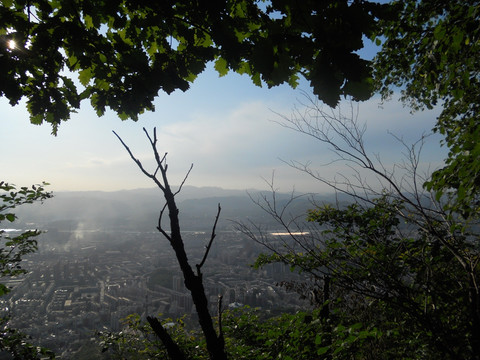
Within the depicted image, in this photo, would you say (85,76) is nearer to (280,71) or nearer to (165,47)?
(165,47)

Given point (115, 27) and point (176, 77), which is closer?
point (115, 27)

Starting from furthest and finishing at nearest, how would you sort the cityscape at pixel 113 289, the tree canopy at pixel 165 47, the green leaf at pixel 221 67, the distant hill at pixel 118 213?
the distant hill at pixel 118 213 < the cityscape at pixel 113 289 < the green leaf at pixel 221 67 < the tree canopy at pixel 165 47

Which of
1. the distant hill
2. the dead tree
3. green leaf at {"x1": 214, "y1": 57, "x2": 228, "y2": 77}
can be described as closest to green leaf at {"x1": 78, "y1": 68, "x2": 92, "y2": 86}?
green leaf at {"x1": 214, "y1": 57, "x2": 228, "y2": 77}

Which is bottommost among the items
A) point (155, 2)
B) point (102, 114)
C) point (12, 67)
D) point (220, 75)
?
point (102, 114)

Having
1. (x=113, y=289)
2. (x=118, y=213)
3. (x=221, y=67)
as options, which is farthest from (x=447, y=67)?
(x=118, y=213)

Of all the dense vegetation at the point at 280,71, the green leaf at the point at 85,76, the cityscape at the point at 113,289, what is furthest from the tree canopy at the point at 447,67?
the cityscape at the point at 113,289

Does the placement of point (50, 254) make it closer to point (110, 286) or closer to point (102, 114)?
point (110, 286)

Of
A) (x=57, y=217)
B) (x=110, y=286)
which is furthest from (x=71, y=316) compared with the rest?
(x=57, y=217)

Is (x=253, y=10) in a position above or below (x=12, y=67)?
above

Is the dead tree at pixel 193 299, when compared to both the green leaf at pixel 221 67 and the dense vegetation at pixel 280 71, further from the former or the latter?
the green leaf at pixel 221 67
